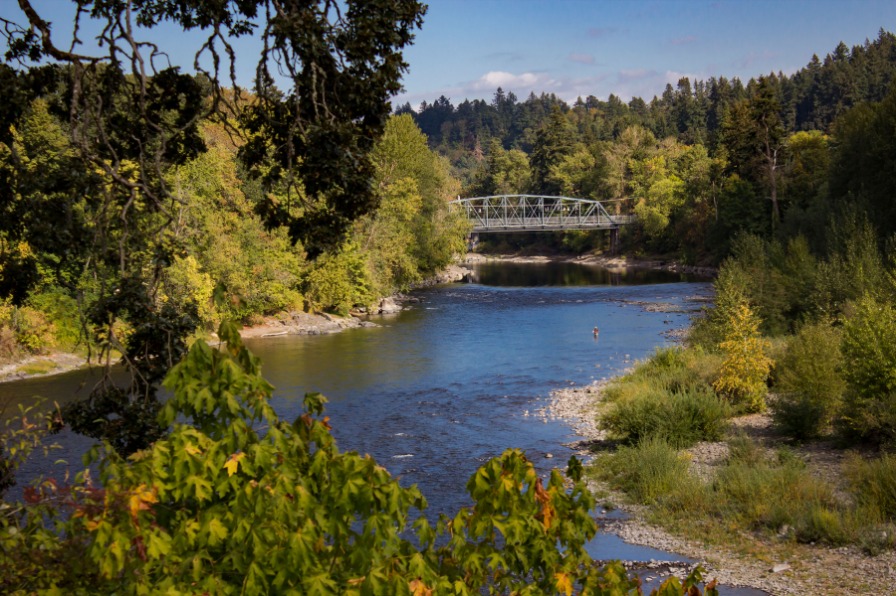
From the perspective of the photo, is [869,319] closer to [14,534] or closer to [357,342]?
[14,534]

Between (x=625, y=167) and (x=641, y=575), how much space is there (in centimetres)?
9168

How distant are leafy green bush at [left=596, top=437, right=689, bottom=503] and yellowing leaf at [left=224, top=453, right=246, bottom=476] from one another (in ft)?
42.4

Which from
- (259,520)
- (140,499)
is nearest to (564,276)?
(259,520)

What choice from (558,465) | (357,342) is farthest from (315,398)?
(357,342)

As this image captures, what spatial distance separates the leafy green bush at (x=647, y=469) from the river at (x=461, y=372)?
1453 mm

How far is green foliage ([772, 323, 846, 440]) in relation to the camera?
787 inches

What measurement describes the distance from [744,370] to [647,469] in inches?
269

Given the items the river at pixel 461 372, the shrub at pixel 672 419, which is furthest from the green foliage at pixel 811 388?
the river at pixel 461 372

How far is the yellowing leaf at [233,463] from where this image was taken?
5.19 metres

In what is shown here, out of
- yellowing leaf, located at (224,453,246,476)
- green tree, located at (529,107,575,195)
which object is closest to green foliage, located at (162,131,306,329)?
yellowing leaf, located at (224,453,246,476)

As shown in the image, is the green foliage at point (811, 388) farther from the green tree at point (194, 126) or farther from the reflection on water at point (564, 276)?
the reflection on water at point (564, 276)

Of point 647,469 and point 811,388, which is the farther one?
point 811,388

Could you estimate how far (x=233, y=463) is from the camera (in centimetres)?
521

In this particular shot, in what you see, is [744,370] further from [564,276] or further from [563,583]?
[564,276]
